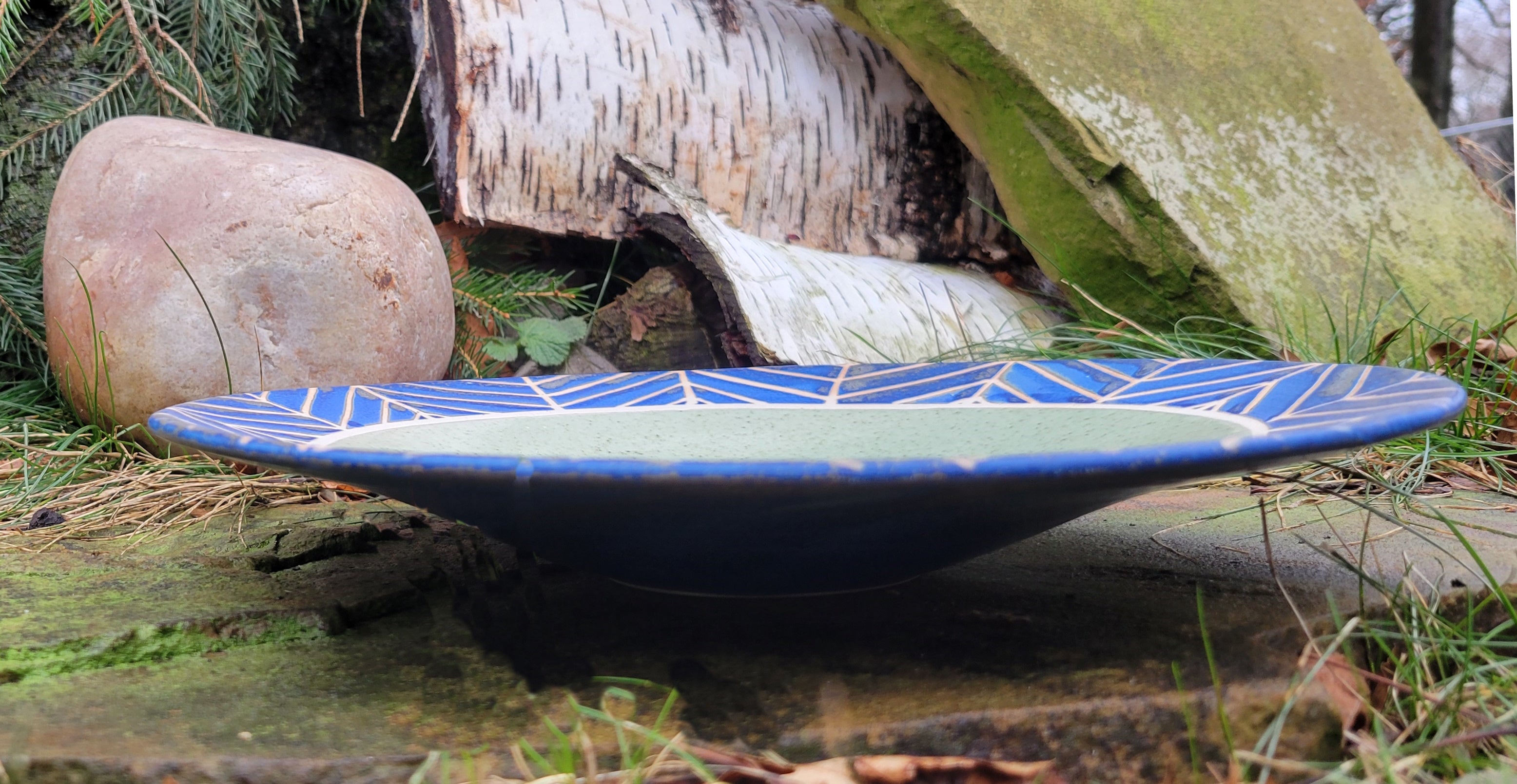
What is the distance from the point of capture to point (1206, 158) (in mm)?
2164

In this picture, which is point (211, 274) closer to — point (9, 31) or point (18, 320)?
point (18, 320)

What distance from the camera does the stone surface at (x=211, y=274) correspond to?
1651 mm

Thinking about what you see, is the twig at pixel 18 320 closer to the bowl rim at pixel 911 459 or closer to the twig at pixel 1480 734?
the bowl rim at pixel 911 459

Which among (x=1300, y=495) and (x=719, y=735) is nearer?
(x=719, y=735)

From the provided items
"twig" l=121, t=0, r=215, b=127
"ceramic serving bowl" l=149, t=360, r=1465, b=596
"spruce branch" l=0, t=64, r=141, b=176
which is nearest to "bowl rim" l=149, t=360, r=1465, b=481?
"ceramic serving bowl" l=149, t=360, r=1465, b=596

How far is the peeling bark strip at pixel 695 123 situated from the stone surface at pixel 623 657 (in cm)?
127

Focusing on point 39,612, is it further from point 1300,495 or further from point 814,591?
point 1300,495

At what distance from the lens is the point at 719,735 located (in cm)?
65

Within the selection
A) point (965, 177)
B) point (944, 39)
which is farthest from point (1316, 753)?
point (965, 177)

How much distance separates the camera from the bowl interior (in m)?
0.86

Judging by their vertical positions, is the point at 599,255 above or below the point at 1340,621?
above

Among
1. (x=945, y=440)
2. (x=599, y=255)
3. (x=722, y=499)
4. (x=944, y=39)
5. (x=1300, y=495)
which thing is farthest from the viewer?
(x=599, y=255)

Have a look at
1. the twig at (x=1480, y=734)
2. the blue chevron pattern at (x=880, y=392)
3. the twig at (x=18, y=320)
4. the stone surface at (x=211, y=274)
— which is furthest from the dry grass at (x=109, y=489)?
the twig at (x=1480, y=734)

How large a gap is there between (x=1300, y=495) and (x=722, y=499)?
1.08 metres
